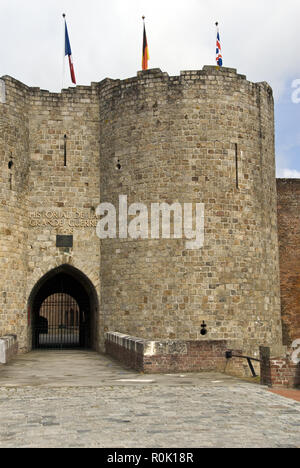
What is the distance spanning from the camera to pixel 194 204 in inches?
675

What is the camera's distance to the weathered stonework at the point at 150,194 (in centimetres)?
1697

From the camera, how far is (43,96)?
63.2 feet

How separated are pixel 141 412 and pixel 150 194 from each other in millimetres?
10337

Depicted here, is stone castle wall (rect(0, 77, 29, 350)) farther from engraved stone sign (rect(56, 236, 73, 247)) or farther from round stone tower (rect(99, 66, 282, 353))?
round stone tower (rect(99, 66, 282, 353))

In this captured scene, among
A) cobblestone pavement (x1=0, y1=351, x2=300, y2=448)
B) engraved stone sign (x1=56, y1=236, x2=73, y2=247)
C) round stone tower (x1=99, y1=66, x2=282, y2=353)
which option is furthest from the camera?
engraved stone sign (x1=56, y1=236, x2=73, y2=247)

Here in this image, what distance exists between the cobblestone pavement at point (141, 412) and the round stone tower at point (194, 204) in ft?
15.0

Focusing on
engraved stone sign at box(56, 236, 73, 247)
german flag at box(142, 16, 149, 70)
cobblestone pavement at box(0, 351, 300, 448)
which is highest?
german flag at box(142, 16, 149, 70)

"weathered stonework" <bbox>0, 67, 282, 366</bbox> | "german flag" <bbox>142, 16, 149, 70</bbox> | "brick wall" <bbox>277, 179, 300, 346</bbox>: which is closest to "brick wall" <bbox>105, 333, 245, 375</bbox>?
"weathered stonework" <bbox>0, 67, 282, 366</bbox>

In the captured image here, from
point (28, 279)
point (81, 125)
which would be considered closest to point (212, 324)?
point (28, 279)

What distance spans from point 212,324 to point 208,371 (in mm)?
4121

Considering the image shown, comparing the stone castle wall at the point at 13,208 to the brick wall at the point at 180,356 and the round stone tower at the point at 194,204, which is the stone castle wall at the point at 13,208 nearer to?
the round stone tower at the point at 194,204

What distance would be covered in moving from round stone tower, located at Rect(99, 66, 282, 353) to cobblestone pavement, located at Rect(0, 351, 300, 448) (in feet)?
15.0

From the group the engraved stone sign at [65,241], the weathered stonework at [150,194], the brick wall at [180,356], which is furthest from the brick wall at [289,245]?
the brick wall at [180,356]

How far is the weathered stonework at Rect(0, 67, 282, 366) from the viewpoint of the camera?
16969 mm
